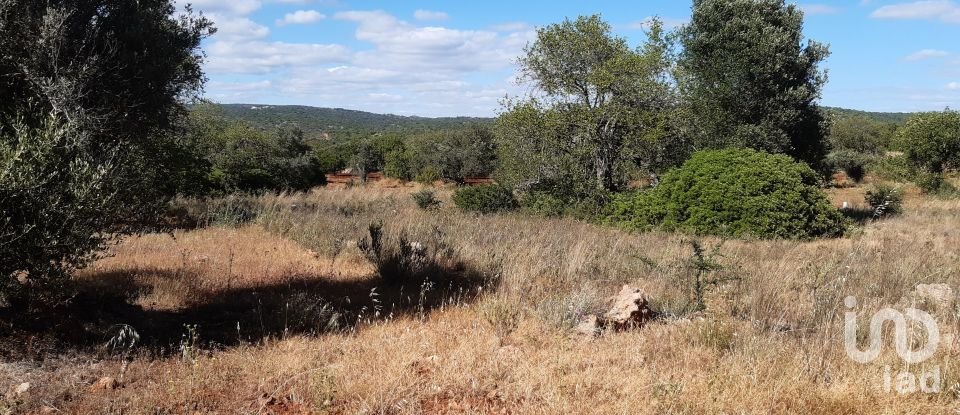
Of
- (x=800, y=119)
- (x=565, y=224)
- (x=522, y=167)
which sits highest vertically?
(x=800, y=119)

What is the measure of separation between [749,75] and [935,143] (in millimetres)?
18652

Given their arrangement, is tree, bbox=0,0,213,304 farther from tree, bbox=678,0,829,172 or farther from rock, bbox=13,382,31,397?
tree, bbox=678,0,829,172

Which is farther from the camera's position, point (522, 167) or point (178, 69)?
point (522, 167)

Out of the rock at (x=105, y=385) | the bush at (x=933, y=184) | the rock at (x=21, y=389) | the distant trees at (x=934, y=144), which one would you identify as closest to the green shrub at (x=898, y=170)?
the distant trees at (x=934, y=144)

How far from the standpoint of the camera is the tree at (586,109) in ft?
49.7

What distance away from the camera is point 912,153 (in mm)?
28609

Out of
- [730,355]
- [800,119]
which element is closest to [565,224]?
[800,119]

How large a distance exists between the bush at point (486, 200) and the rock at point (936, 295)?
1030cm

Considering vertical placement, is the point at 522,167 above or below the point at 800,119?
below

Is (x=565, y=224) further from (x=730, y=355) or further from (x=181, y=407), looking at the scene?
(x=181, y=407)

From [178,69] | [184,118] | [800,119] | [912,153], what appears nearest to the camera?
[178,69]

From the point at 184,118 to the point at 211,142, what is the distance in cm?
1280

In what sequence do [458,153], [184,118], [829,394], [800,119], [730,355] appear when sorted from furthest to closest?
[458,153], [800,119], [184,118], [730,355], [829,394]

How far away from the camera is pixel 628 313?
5.46 meters
